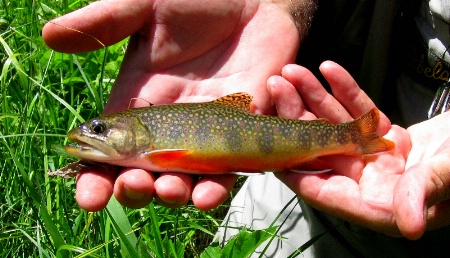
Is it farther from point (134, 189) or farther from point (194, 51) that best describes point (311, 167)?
point (194, 51)

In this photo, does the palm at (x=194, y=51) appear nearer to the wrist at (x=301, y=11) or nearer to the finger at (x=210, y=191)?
the wrist at (x=301, y=11)

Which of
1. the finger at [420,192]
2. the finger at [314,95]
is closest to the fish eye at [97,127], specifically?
the finger at [314,95]

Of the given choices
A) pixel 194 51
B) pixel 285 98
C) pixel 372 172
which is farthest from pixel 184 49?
pixel 372 172

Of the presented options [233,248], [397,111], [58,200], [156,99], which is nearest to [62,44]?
[156,99]

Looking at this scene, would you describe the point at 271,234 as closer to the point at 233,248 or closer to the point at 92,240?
the point at 233,248

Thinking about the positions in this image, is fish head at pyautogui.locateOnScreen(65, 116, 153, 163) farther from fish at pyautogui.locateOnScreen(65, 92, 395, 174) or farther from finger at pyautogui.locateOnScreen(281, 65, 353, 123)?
finger at pyautogui.locateOnScreen(281, 65, 353, 123)

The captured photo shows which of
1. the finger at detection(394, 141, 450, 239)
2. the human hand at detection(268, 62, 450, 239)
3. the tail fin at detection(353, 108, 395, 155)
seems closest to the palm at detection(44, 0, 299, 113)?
the human hand at detection(268, 62, 450, 239)

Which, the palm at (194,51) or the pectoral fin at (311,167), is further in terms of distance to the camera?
the palm at (194,51)
